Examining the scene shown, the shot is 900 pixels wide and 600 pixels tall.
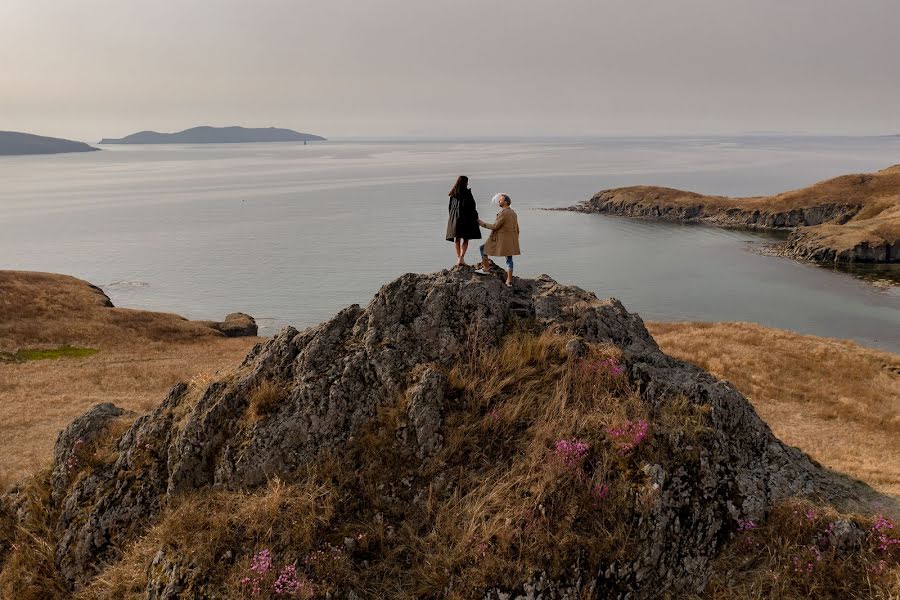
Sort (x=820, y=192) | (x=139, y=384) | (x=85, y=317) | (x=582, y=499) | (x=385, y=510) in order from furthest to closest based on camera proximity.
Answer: (x=820, y=192), (x=85, y=317), (x=139, y=384), (x=385, y=510), (x=582, y=499)

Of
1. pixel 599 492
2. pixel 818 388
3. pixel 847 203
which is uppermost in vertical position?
pixel 847 203

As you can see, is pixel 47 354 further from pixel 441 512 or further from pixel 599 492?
pixel 599 492

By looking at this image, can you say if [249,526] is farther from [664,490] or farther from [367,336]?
[664,490]

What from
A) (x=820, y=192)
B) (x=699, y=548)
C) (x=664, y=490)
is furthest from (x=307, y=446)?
(x=820, y=192)

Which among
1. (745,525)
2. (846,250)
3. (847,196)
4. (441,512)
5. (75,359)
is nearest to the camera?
(441,512)

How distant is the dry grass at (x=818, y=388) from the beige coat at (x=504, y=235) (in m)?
12.5

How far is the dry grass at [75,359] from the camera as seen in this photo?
28.6 meters

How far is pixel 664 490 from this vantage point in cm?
989

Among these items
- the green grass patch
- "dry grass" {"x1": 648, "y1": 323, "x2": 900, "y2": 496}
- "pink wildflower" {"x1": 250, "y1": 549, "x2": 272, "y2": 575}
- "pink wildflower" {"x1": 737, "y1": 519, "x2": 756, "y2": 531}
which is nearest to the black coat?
"pink wildflower" {"x1": 737, "y1": 519, "x2": 756, "y2": 531}

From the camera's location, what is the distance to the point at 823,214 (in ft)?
525

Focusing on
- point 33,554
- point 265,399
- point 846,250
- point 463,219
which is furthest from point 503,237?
point 846,250

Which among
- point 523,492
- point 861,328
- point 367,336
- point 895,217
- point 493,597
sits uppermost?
point 895,217

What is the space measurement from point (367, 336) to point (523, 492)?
18.4 feet

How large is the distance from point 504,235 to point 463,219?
135cm
